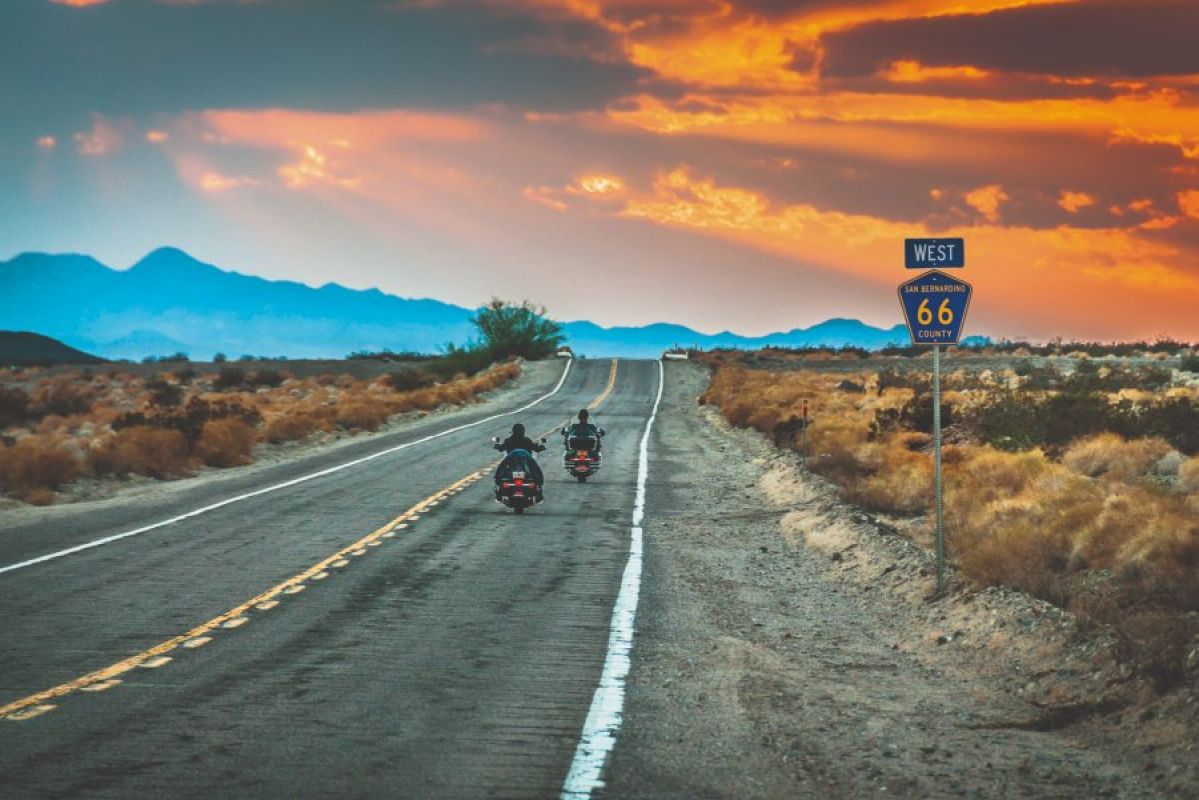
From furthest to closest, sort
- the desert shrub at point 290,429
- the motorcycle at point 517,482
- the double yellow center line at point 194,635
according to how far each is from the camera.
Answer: the desert shrub at point 290,429 → the motorcycle at point 517,482 → the double yellow center line at point 194,635

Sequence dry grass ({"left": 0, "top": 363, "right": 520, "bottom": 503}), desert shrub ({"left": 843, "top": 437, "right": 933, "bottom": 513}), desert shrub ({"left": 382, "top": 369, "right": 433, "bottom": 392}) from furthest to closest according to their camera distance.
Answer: desert shrub ({"left": 382, "top": 369, "right": 433, "bottom": 392})
dry grass ({"left": 0, "top": 363, "right": 520, "bottom": 503})
desert shrub ({"left": 843, "top": 437, "right": 933, "bottom": 513})

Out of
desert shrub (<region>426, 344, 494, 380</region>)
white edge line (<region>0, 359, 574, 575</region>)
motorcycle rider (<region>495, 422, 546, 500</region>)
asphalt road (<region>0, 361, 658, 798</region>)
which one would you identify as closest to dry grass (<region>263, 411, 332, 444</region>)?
white edge line (<region>0, 359, 574, 575</region>)

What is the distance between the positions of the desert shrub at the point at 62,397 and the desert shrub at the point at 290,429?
24.0 metres

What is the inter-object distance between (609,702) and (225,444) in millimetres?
27341

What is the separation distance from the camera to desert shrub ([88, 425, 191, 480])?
29047 mm

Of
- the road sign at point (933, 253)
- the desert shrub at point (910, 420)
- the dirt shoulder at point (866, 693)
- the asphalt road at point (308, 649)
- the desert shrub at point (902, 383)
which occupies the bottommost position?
the dirt shoulder at point (866, 693)

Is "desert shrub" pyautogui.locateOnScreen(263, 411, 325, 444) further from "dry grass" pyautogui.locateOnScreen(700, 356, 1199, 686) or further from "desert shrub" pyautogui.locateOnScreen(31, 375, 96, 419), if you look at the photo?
"desert shrub" pyautogui.locateOnScreen(31, 375, 96, 419)

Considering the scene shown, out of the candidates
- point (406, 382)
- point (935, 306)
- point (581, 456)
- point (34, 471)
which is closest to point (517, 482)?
point (581, 456)

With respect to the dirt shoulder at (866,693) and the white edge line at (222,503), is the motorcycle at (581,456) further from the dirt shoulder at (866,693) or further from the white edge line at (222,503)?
the dirt shoulder at (866,693)

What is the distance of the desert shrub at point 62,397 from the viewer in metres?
64.2

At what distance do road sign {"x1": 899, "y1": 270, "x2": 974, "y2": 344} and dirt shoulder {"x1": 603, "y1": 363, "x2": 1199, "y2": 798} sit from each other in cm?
291

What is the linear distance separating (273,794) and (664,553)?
1099 cm

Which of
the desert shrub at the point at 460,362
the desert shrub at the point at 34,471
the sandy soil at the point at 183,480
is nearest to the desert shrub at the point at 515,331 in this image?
the desert shrub at the point at 460,362

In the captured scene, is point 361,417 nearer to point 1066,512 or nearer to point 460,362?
point 1066,512
